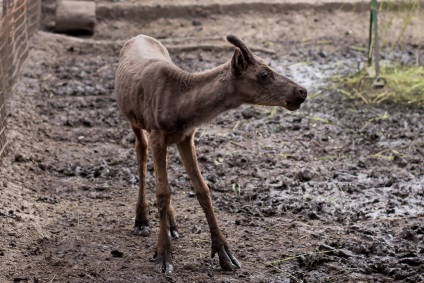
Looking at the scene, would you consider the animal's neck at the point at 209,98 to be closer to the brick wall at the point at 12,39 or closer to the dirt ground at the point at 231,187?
the dirt ground at the point at 231,187

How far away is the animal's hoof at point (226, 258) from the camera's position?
5938mm

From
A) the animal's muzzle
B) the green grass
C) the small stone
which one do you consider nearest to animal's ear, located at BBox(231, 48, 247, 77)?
the animal's muzzle

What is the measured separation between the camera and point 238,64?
5.73 m

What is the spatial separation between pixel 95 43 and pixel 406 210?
7.40m

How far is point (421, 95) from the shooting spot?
10656mm

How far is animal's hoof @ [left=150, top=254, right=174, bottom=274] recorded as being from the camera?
19.2 ft

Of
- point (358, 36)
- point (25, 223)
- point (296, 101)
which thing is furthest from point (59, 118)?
point (358, 36)

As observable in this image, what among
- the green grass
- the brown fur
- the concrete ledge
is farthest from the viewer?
the concrete ledge

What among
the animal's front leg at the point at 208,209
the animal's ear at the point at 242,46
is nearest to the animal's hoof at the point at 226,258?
the animal's front leg at the point at 208,209

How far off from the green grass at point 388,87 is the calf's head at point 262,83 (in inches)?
195

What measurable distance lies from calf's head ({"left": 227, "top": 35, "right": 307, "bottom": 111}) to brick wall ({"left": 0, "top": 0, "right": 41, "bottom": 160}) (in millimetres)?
3216

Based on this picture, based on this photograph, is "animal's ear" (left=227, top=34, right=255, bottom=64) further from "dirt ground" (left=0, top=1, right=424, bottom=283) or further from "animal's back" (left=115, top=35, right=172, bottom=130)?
"dirt ground" (left=0, top=1, right=424, bottom=283)

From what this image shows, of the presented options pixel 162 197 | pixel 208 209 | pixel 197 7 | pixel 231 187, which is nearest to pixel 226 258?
pixel 208 209

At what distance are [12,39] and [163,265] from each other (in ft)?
17.2
